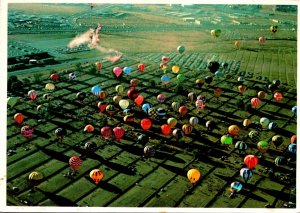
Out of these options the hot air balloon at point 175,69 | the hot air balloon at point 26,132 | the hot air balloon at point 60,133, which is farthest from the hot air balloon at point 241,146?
the hot air balloon at point 26,132

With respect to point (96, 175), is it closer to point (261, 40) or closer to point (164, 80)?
point (164, 80)

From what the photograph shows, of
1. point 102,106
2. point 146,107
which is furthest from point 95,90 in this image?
point 146,107

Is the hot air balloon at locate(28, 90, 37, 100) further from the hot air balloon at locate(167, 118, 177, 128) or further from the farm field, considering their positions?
the hot air balloon at locate(167, 118, 177, 128)

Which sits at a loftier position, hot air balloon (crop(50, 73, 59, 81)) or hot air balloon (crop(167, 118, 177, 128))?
hot air balloon (crop(50, 73, 59, 81))

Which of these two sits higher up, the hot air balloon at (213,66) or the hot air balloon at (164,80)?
the hot air balloon at (213,66)

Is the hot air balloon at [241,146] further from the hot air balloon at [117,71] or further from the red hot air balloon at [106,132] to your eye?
the hot air balloon at [117,71]

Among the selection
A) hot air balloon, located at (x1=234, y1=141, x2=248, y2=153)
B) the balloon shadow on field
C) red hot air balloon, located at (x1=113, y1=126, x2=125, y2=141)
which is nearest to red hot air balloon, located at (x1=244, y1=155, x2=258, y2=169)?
hot air balloon, located at (x1=234, y1=141, x2=248, y2=153)

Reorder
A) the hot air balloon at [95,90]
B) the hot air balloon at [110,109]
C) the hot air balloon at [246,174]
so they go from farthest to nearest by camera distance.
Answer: the hot air balloon at [95,90], the hot air balloon at [110,109], the hot air balloon at [246,174]
